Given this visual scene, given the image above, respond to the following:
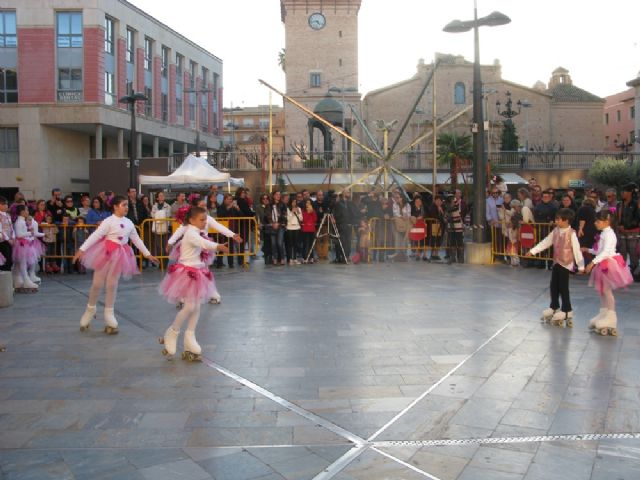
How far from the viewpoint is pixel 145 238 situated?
1691cm

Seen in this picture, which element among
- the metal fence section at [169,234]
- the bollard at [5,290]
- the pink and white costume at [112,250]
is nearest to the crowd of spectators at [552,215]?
the metal fence section at [169,234]

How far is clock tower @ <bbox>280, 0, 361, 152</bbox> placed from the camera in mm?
60062

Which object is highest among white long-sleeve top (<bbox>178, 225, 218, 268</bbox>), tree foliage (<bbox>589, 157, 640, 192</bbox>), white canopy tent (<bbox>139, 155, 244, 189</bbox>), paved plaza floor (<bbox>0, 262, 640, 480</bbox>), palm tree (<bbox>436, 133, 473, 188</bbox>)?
palm tree (<bbox>436, 133, 473, 188</bbox>)

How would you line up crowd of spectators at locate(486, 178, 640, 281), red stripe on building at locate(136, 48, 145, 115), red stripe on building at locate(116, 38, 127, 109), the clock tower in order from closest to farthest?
1. crowd of spectators at locate(486, 178, 640, 281)
2. red stripe on building at locate(116, 38, 127, 109)
3. red stripe on building at locate(136, 48, 145, 115)
4. the clock tower

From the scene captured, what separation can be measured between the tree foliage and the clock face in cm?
2798

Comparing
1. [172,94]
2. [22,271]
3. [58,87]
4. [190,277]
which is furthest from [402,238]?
[172,94]

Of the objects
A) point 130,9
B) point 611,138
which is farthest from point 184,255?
point 611,138

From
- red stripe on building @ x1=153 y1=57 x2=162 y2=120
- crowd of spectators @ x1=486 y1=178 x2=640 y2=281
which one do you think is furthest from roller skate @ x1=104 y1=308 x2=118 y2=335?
red stripe on building @ x1=153 y1=57 x2=162 y2=120

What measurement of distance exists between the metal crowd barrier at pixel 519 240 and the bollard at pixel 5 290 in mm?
10280

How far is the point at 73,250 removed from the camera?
54.0ft

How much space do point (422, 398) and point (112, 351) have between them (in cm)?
368

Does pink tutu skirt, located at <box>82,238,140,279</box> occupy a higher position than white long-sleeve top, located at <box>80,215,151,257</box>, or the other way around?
white long-sleeve top, located at <box>80,215,151,257</box>

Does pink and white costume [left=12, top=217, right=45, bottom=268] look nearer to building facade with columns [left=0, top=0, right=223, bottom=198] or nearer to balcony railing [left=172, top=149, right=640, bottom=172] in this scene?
balcony railing [left=172, top=149, right=640, bottom=172]

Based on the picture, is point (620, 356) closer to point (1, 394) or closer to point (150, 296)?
point (1, 394)
